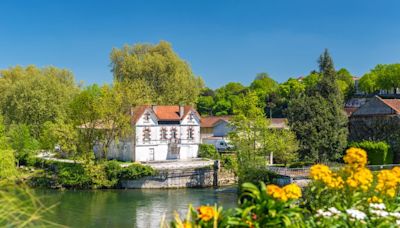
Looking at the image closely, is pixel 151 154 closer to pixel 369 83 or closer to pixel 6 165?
pixel 6 165

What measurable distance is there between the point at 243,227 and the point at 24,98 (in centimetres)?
4700

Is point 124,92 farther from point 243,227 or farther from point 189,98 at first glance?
point 243,227

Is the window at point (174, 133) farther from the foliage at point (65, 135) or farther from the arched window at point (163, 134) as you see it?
the foliage at point (65, 135)

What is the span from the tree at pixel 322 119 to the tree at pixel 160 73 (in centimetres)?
2311

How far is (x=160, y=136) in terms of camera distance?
44.3 meters

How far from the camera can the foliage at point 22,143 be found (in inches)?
1708

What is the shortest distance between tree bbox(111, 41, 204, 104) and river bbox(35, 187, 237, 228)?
70.2 feet

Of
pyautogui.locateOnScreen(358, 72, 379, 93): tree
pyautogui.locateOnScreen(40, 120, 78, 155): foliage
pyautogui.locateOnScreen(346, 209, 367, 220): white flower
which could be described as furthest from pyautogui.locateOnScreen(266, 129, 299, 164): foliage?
pyautogui.locateOnScreen(358, 72, 379, 93): tree

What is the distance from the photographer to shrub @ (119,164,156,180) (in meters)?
35.9

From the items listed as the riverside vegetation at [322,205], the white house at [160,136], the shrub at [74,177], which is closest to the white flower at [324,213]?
the riverside vegetation at [322,205]

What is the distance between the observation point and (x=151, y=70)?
186 feet

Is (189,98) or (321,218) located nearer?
(321,218)

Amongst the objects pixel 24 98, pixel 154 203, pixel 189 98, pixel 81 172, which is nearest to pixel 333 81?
pixel 154 203

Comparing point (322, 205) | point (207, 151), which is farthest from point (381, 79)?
point (322, 205)
